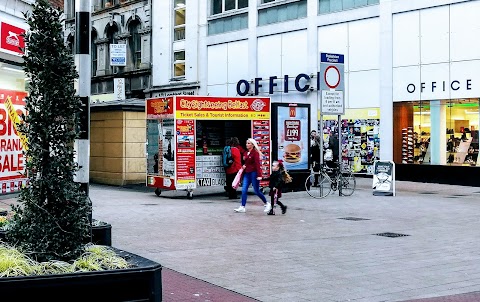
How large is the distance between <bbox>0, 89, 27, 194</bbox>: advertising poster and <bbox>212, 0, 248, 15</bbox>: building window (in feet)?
64.0

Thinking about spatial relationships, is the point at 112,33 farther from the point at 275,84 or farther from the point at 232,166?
the point at 232,166

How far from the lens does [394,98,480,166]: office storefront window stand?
2327 cm

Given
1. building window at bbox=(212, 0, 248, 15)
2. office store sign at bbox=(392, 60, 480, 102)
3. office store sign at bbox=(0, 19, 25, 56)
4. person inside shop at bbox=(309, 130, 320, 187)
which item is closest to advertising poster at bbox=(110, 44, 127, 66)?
building window at bbox=(212, 0, 248, 15)

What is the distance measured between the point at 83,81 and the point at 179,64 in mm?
33229

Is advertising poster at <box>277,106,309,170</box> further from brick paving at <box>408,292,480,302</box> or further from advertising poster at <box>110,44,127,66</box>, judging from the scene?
advertising poster at <box>110,44,127,66</box>

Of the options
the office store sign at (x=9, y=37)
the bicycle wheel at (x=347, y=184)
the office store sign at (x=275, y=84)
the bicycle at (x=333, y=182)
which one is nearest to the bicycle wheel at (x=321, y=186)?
the bicycle at (x=333, y=182)

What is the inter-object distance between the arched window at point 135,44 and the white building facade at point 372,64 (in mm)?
6880

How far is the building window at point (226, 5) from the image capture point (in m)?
34.8

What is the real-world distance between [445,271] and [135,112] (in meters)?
16.5

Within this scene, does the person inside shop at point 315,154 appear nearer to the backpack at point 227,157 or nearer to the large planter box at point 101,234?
the backpack at point 227,157

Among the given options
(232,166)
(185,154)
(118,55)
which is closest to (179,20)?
(118,55)

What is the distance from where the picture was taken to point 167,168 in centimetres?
1939

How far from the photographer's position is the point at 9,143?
16.6 metres

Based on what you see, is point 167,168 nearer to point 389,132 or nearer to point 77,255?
point 389,132
